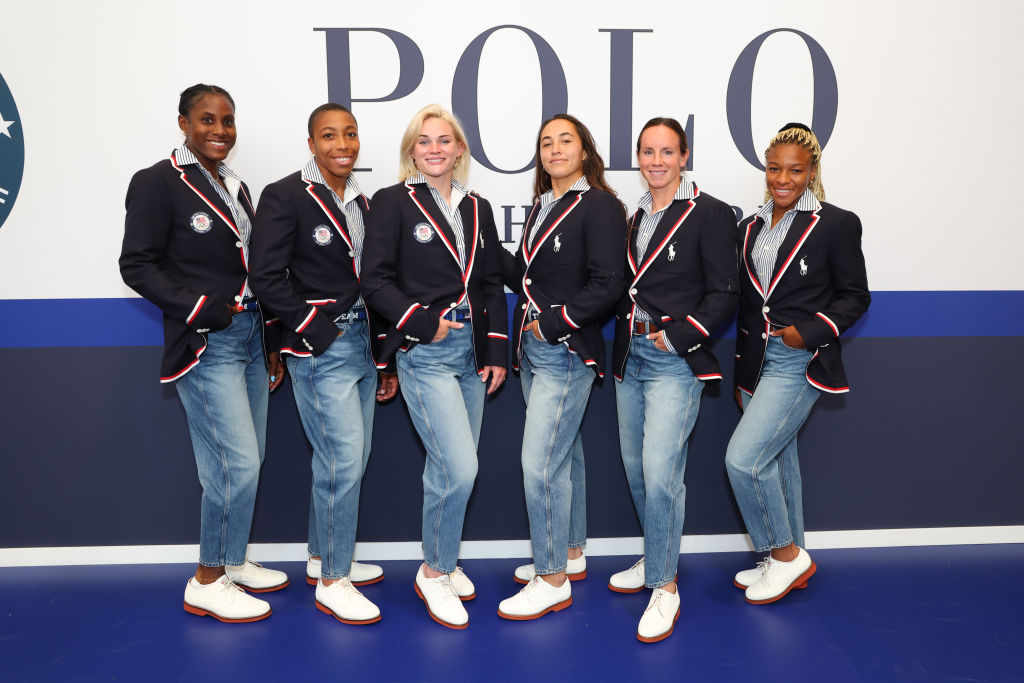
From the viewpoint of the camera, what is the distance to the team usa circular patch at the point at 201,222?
2809 millimetres

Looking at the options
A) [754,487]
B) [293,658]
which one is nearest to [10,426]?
[293,658]

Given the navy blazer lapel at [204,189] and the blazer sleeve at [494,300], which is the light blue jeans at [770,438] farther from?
the navy blazer lapel at [204,189]

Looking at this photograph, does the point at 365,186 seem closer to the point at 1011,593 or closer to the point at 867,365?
the point at 867,365

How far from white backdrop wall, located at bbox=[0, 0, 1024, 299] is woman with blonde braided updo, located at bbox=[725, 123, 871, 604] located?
0.56 metres

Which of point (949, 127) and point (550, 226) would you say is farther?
point (949, 127)

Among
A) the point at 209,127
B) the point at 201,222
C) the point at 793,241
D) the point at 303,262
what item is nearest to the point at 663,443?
the point at 793,241

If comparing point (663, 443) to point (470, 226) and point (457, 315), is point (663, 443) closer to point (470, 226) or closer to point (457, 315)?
point (457, 315)

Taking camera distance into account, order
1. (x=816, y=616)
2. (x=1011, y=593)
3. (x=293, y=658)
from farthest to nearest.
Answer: (x=1011, y=593) < (x=816, y=616) < (x=293, y=658)

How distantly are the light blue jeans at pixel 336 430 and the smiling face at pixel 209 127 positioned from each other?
842 mm

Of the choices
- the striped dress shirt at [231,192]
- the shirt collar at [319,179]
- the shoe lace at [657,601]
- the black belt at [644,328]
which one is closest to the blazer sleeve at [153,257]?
the striped dress shirt at [231,192]

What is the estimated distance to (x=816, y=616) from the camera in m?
3.02

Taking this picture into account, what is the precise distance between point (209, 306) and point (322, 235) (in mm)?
492

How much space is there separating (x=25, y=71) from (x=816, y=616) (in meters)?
4.15

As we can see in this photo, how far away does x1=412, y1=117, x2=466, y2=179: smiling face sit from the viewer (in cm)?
284
